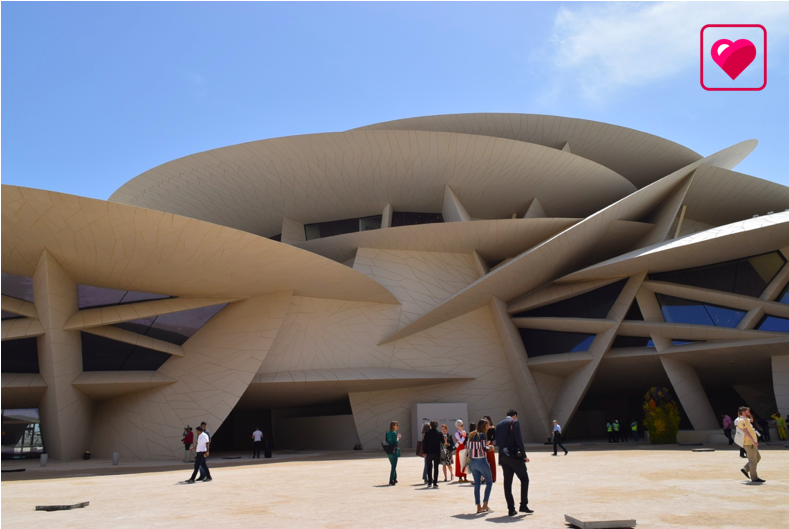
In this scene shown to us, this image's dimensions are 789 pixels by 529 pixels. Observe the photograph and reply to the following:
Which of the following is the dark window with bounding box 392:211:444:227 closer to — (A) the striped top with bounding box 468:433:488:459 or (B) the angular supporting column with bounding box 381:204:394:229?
(B) the angular supporting column with bounding box 381:204:394:229

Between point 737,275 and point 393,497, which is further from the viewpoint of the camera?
point 737,275

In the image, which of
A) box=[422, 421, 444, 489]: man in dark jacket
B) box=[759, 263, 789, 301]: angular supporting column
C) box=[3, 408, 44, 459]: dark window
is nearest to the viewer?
box=[422, 421, 444, 489]: man in dark jacket

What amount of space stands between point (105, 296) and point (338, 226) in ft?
40.8

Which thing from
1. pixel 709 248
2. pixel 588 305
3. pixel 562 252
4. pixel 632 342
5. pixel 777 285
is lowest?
pixel 632 342

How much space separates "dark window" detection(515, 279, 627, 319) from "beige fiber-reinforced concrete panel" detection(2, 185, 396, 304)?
8.97 m

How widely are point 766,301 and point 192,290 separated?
19.9 metres

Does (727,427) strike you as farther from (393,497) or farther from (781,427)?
(393,497)

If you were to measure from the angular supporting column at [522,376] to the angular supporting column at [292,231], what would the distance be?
Result: 9709mm

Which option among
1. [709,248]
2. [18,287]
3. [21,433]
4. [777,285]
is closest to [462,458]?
[709,248]

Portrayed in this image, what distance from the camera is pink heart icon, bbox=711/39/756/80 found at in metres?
10.0

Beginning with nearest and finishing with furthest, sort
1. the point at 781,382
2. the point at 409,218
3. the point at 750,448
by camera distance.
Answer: the point at 750,448
the point at 781,382
the point at 409,218

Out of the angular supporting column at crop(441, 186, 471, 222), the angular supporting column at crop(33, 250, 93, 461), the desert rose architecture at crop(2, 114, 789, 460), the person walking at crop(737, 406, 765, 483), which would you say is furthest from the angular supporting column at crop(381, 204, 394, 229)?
the person walking at crop(737, 406, 765, 483)

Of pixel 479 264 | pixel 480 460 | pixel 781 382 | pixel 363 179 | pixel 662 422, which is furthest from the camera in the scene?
pixel 479 264

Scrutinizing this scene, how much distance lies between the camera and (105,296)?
2011 centimetres
